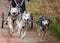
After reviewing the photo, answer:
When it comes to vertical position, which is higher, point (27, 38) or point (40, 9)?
point (40, 9)

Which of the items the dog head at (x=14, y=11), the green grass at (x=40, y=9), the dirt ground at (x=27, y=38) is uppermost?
the dog head at (x=14, y=11)

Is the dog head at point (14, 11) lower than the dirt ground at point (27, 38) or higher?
higher

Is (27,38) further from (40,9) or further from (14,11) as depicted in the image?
(40,9)

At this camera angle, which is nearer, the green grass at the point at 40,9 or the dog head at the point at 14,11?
the dog head at the point at 14,11

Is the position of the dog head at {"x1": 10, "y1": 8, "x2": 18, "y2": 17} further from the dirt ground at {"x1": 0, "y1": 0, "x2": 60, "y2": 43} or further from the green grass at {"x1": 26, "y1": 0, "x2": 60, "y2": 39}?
the green grass at {"x1": 26, "y1": 0, "x2": 60, "y2": 39}

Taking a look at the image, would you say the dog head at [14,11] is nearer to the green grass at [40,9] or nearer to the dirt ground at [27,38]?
the dirt ground at [27,38]

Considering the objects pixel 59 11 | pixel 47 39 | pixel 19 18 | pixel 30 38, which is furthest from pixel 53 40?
pixel 59 11

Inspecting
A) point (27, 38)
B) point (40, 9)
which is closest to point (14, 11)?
point (27, 38)

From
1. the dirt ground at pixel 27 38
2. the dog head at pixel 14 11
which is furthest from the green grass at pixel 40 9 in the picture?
the dog head at pixel 14 11

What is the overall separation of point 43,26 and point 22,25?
1.35 ft

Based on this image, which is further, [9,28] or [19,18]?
[9,28]

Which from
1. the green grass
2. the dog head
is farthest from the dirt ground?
the green grass

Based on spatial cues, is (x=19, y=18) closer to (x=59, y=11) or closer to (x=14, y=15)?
(x=14, y=15)

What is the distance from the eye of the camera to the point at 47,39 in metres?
5.04
